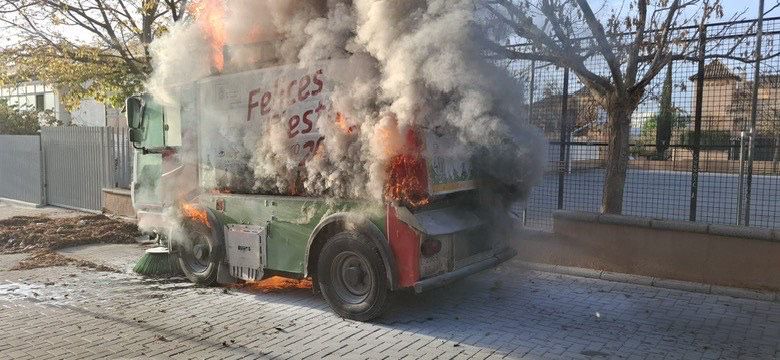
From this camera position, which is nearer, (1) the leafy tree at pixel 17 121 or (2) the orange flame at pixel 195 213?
(2) the orange flame at pixel 195 213

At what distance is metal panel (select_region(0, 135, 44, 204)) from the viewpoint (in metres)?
15.3

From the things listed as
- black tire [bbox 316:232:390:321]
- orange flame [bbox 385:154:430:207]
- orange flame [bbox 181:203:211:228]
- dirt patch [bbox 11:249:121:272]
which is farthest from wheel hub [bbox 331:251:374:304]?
dirt patch [bbox 11:249:121:272]

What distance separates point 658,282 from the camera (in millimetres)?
7172

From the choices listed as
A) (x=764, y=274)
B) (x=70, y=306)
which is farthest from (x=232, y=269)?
(x=764, y=274)

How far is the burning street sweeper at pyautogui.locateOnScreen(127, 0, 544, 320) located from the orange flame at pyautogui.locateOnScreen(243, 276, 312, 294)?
0.32 metres

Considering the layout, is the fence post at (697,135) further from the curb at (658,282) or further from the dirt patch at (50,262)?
the dirt patch at (50,262)

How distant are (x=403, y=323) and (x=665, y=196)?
16.8ft

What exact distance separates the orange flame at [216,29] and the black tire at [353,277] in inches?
99.2

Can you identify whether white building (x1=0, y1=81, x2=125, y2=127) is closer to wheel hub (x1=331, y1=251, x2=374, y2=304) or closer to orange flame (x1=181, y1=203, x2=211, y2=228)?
orange flame (x1=181, y1=203, x2=211, y2=228)

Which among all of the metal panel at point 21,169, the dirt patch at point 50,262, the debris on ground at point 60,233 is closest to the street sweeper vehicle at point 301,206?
the dirt patch at point 50,262

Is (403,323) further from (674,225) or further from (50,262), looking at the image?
(50,262)

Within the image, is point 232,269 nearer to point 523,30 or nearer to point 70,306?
point 70,306

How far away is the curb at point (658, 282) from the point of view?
261 inches

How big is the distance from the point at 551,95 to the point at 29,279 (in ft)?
24.1
